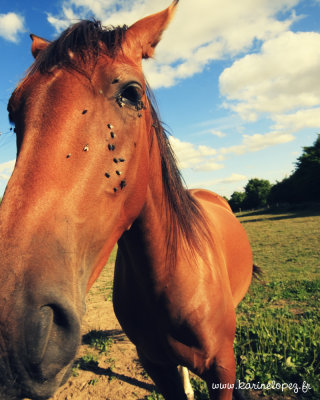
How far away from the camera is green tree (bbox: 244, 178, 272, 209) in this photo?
207 ft

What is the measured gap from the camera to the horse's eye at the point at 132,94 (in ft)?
4.56

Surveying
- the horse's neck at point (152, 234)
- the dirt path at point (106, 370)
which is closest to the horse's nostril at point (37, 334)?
the horse's neck at point (152, 234)

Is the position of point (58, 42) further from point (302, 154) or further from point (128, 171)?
point (302, 154)

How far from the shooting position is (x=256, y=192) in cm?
6431

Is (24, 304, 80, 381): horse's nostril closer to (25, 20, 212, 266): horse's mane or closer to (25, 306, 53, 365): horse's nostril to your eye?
(25, 306, 53, 365): horse's nostril

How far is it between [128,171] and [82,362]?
4.21 m

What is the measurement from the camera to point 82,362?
4.39 m

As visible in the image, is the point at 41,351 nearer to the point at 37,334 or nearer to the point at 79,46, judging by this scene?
the point at 37,334

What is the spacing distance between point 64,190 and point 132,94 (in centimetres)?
65

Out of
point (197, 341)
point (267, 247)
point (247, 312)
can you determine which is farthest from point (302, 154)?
point (197, 341)

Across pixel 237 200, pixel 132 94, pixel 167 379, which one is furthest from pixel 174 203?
pixel 237 200

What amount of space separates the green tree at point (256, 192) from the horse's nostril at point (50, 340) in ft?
212

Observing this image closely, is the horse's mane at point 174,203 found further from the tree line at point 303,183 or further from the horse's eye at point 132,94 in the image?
the tree line at point 303,183

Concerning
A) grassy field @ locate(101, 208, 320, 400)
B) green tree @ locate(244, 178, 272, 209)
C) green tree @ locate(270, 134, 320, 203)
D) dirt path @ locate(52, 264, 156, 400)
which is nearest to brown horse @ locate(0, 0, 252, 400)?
grassy field @ locate(101, 208, 320, 400)
